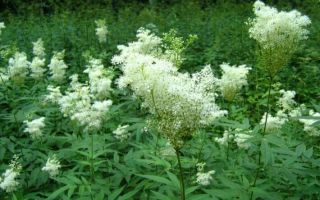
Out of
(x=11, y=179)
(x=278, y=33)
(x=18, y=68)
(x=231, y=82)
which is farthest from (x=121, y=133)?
(x=18, y=68)

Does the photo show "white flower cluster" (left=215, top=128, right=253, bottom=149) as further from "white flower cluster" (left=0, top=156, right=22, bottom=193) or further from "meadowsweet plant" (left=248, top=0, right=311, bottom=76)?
"white flower cluster" (left=0, top=156, right=22, bottom=193)

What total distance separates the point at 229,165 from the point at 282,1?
17.4 meters

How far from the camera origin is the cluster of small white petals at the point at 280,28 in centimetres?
375

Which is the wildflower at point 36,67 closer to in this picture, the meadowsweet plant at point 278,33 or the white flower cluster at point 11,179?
the white flower cluster at point 11,179

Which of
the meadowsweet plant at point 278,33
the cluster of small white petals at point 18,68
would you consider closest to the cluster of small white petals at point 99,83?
the cluster of small white petals at point 18,68

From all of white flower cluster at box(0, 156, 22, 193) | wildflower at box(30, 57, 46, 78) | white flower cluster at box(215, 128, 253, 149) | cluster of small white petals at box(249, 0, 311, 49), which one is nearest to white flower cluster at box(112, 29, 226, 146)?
cluster of small white petals at box(249, 0, 311, 49)

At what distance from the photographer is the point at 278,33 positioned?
12.5ft

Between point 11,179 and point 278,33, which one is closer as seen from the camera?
point 278,33

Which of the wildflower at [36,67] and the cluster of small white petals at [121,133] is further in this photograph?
the wildflower at [36,67]

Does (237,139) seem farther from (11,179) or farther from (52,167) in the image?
(11,179)

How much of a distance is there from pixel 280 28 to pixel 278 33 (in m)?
0.05

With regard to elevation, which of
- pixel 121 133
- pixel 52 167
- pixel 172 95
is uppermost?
pixel 172 95

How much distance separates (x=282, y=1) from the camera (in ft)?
66.1

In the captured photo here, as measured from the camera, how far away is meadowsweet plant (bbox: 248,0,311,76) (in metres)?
3.76
